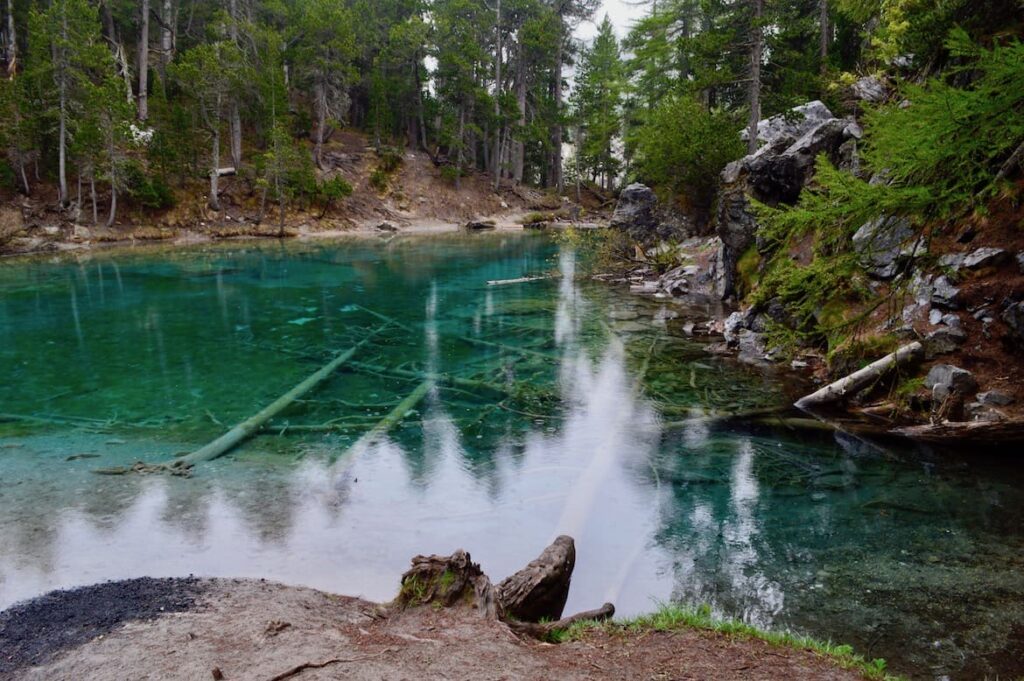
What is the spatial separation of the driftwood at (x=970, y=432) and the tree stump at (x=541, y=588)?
6.88m

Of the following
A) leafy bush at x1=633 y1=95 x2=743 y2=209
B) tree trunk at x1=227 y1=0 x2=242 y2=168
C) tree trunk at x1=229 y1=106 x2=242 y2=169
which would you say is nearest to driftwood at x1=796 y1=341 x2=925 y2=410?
leafy bush at x1=633 y1=95 x2=743 y2=209

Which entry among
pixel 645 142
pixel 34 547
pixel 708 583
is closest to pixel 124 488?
pixel 34 547

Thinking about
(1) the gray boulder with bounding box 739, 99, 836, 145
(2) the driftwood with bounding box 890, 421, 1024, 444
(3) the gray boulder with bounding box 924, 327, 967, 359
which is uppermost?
(1) the gray boulder with bounding box 739, 99, 836, 145

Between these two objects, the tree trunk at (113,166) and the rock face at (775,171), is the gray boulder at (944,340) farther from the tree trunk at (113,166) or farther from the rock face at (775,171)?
the tree trunk at (113,166)

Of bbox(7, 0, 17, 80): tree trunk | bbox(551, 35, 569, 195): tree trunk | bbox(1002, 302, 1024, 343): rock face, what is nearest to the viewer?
bbox(1002, 302, 1024, 343): rock face

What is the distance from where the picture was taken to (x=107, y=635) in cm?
526

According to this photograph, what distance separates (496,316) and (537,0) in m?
54.8

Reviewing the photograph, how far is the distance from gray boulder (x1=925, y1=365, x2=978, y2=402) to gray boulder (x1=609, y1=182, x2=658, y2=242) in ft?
70.3

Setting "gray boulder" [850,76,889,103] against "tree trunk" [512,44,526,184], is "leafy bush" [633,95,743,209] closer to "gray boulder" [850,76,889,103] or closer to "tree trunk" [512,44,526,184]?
"gray boulder" [850,76,889,103]

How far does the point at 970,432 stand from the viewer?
988 centimetres

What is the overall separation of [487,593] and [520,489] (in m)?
3.53

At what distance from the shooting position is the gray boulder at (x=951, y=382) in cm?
1041

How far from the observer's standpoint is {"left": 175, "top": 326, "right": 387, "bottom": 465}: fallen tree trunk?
9.97 meters

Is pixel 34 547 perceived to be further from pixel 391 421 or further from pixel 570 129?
pixel 570 129
